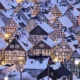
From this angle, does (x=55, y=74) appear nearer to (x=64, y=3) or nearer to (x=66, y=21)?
(x=66, y=21)

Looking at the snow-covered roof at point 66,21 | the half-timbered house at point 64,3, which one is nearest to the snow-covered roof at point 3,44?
the snow-covered roof at point 66,21

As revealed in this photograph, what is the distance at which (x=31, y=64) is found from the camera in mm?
43438

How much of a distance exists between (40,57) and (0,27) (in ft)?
62.6

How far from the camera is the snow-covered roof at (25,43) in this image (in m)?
50.9

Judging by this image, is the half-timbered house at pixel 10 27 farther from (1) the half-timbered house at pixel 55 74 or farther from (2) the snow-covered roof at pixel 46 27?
(1) the half-timbered house at pixel 55 74

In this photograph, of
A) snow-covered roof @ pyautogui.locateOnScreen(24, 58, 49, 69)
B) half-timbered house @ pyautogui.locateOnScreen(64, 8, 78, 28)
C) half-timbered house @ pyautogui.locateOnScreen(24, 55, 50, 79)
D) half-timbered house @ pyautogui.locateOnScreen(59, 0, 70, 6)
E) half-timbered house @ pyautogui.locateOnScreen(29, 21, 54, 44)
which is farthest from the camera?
half-timbered house @ pyautogui.locateOnScreen(59, 0, 70, 6)

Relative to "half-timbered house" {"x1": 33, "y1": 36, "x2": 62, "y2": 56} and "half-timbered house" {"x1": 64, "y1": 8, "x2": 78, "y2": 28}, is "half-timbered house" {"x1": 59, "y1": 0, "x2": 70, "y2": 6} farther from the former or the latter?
"half-timbered house" {"x1": 33, "y1": 36, "x2": 62, "y2": 56}

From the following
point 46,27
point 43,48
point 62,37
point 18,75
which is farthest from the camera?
point 46,27

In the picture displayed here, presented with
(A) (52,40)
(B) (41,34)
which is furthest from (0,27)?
(A) (52,40)

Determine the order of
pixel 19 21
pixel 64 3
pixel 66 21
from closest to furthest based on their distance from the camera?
pixel 19 21 < pixel 66 21 < pixel 64 3

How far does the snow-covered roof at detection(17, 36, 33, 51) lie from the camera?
50.9 m

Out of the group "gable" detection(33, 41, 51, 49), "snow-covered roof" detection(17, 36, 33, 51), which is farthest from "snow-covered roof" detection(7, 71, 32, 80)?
"gable" detection(33, 41, 51, 49)

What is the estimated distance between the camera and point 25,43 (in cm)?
5209

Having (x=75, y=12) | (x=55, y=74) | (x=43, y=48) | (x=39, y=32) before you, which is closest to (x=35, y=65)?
(x=55, y=74)
